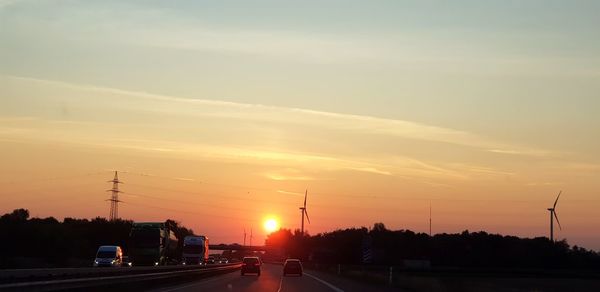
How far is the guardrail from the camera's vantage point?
2586cm

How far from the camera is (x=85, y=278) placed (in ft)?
102

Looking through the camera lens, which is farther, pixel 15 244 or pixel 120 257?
pixel 15 244

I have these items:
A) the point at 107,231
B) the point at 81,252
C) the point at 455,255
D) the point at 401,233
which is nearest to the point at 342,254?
the point at 455,255

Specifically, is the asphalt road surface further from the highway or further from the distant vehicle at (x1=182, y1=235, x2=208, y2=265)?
the distant vehicle at (x1=182, y1=235, x2=208, y2=265)

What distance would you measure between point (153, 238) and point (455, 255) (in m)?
110

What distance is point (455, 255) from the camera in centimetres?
16875

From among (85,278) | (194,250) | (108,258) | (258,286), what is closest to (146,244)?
(108,258)

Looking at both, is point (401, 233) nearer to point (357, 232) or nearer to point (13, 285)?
point (357, 232)

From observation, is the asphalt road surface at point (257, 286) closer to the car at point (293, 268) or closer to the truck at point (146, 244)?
the truck at point (146, 244)

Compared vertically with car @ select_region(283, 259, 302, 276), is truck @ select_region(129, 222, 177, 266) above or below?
above

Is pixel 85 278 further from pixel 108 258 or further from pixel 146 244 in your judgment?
pixel 146 244

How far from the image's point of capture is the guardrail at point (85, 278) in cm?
2586

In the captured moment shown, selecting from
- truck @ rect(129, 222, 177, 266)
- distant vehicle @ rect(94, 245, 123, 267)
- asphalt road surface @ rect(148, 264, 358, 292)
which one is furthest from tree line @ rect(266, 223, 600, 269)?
asphalt road surface @ rect(148, 264, 358, 292)

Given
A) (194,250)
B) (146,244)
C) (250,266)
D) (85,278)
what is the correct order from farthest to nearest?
(194,250) < (250,266) < (146,244) < (85,278)
